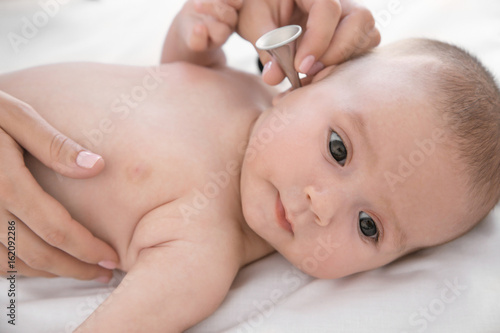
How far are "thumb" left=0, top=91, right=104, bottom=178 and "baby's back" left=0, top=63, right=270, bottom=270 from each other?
0.25 feet

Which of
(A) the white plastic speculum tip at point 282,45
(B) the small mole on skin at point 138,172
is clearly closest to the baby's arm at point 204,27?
(A) the white plastic speculum tip at point 282,45

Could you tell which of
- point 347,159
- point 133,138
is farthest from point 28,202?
point 347,159

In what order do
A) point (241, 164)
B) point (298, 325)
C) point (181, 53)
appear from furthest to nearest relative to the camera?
point (181, 53) < point (241, 164) < point (298, 325)

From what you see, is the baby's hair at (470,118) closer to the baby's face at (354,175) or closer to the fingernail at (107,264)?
the baby's face at (354,175)

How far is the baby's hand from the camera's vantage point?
1.32 meters

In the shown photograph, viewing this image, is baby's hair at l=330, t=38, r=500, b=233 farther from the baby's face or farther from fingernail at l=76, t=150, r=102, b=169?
fingernail at l=76, t=150, r=102, b=169

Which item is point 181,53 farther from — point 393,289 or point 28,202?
point 393,289

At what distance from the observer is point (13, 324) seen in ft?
3.50

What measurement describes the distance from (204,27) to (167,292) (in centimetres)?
79

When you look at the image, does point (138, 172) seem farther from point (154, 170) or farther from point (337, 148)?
point (337, 148)

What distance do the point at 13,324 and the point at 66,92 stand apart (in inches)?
24.7

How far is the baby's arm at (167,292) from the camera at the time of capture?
37.9 inches

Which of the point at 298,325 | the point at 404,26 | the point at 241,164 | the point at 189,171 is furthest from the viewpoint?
the point at 404,26

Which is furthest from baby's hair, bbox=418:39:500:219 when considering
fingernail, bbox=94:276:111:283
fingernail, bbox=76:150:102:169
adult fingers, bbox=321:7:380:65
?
fingernail, bbox=94:276:111:283
